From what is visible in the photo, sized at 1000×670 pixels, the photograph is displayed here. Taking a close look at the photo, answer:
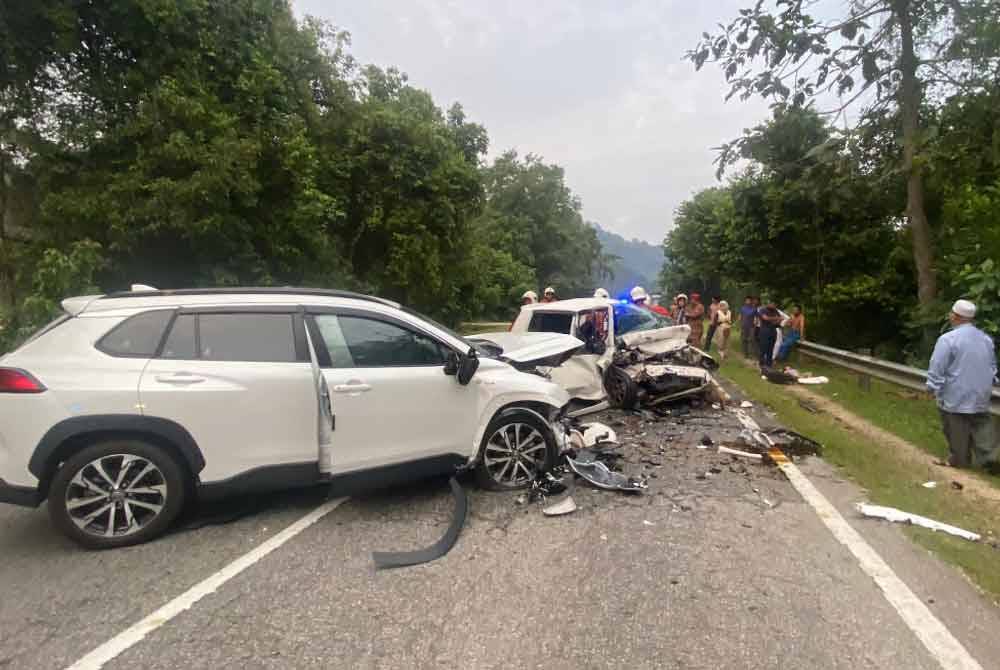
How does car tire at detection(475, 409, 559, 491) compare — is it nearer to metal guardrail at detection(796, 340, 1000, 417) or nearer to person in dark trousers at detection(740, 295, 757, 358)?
metal guardrail at detection(796, 340, 1000, 417)

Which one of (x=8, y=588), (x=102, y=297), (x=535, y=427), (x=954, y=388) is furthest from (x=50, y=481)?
(x=954, y=388)

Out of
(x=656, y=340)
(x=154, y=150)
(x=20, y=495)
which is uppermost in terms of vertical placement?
(x=154, y=150)

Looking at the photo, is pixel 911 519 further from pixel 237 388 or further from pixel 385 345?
pixel 237 388

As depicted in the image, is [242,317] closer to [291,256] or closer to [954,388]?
[954,388]

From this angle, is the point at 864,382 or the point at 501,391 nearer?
the point at 501,391

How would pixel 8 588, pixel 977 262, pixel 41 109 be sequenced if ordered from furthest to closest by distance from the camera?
pixel 41 109
pixel 977 262
pixel 8 588

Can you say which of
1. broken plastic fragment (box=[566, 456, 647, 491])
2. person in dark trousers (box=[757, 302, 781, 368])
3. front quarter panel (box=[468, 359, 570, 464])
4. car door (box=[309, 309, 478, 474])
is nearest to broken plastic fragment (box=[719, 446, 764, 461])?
broken plastic fragment (box=[566, 456, 647, 491])

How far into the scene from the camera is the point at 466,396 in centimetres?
480

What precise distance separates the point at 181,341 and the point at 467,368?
6.95 ft

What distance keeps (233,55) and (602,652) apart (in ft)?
48.8

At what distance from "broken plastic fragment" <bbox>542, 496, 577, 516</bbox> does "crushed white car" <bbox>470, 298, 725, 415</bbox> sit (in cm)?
229

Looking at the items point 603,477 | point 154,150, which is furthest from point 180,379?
point 154,150

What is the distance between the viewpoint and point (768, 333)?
12305 millimetres

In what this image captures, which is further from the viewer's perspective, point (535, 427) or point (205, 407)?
point (535, 427)
